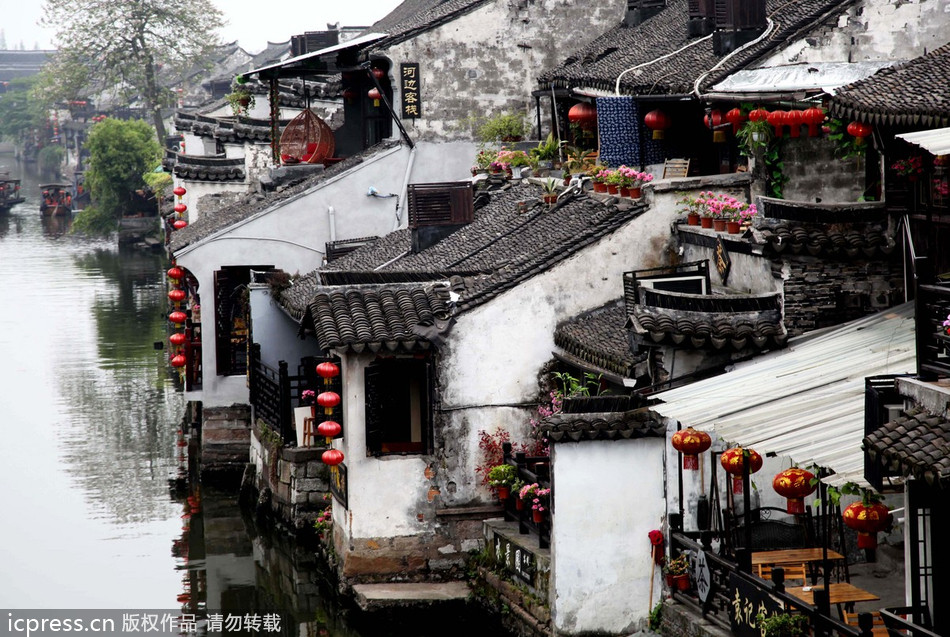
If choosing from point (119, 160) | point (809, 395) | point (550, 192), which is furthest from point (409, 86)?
point (119, 160)

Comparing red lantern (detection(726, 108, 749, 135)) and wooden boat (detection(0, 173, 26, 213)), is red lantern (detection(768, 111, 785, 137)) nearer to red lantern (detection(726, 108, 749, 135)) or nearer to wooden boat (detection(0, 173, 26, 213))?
red lantern (detection(726, 108, 749, 135))

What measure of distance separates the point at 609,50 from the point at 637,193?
8.18m

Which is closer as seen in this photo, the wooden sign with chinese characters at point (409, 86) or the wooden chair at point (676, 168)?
the wooden chair at point (676, 168)

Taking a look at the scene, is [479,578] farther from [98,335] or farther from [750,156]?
[98,335]

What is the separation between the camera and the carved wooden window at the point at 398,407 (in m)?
20.6

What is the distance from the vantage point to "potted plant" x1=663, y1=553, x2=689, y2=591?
54.6 feet

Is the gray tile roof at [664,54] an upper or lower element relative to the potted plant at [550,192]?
upper

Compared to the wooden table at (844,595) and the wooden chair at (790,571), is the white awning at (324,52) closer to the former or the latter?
the wooden chair at (790,571)

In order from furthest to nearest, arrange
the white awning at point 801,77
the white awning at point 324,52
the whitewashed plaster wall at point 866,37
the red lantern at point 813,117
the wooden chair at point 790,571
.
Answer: the white awning at point 324,52, the whitewashed plaster wall at point 866,37, the white awning at point 801,77, the red lantern at point 813,117, the wooden chair at point 790,571

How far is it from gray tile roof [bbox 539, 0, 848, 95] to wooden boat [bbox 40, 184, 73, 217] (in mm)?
60178

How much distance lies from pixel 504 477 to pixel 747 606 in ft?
19.1

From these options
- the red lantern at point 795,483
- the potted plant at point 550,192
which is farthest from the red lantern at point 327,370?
the red lantern at point 795,483

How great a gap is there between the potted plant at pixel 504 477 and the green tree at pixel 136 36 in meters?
55.9

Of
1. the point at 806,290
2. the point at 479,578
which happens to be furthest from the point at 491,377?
→ the point at 806,290
